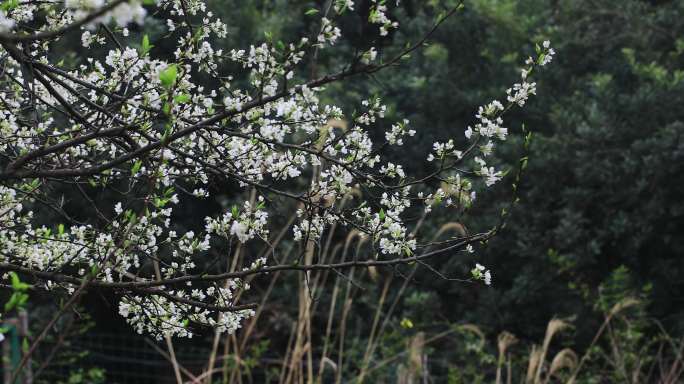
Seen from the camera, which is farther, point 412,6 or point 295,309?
point 412,6

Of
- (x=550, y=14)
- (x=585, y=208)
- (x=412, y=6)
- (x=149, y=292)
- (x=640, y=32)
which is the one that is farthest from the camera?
(x=412, y=6)

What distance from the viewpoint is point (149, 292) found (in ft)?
6.86

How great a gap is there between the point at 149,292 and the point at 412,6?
7365mm

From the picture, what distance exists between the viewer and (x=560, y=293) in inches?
259

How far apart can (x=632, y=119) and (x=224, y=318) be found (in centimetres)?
517

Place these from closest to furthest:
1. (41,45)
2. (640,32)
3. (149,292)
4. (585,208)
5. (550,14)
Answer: (149,292) → (41,45) → (585,208) → (640,32) → (550,14)

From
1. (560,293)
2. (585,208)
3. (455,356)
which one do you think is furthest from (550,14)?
(455,356)

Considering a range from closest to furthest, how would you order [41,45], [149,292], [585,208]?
1. [149,292]
2. [41,45]
3. [585,208]

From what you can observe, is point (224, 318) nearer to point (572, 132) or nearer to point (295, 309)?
point (295, 309)

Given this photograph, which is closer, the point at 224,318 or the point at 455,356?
the point at 224,318

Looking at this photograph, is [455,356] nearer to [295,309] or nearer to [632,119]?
[295,309]

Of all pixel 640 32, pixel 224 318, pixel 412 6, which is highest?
pixel 412 6

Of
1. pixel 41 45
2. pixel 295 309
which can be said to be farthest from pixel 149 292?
pixel 295 309

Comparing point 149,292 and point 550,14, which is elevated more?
point 550,14
